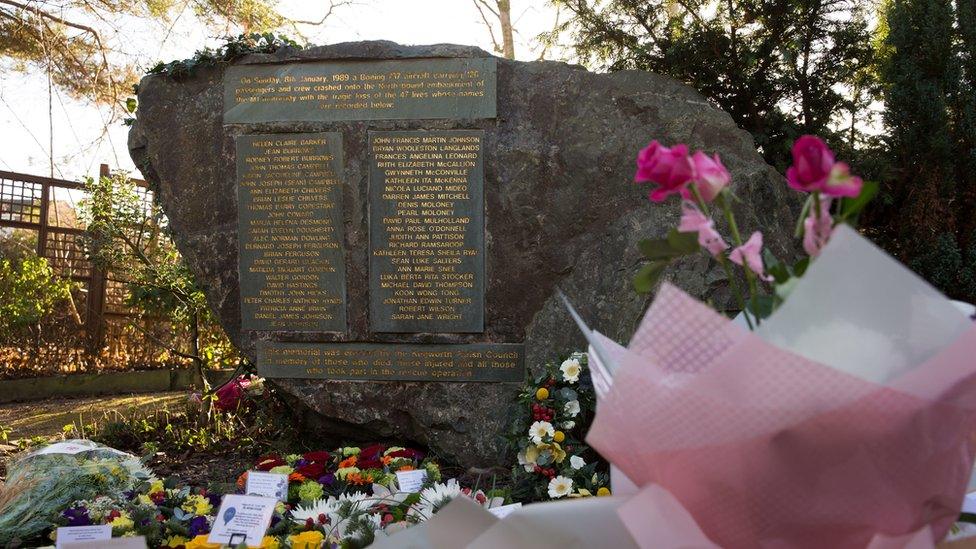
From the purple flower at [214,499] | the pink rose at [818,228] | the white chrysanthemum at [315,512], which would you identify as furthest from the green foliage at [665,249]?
the purple flower at [214,499]

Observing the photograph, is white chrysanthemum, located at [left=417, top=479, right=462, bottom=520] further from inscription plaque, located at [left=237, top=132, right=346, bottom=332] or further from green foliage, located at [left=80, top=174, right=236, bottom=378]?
green foliage, located at [left=80, top=174, right=236, bottom=378]

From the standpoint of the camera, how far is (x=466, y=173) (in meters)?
4.82

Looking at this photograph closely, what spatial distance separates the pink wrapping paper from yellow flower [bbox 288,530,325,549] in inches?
65.1

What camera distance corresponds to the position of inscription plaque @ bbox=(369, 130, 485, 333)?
15.8 ft

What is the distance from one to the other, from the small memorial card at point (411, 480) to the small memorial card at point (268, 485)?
0.51 meters

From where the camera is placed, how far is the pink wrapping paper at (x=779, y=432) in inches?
31.4

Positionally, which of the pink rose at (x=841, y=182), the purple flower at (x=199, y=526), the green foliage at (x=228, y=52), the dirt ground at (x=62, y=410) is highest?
the green foliage at (x=228, y=52)

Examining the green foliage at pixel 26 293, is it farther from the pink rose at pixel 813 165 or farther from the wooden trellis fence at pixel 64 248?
the pink rose at pixel 813 165

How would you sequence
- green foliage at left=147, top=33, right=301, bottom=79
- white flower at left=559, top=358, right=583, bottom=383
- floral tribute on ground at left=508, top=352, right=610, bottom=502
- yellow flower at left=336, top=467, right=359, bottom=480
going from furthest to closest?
1. green foliage at left=147, top=33, right=301, bottom=79
2. white flower at left=559, top=358, right=583, bottom=383
3. yellow flower at left=336, top=467, right=359, bottom=480
4. floral tribute on ground at left=508, top=352, right=610, bottom=502

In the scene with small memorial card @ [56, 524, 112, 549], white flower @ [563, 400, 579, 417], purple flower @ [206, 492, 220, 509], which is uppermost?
white flower @ [563, 400, 579, 417]

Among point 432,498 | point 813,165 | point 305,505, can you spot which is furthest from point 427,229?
point 813,165

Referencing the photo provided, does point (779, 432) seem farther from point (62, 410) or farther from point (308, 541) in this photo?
point (62, 410)

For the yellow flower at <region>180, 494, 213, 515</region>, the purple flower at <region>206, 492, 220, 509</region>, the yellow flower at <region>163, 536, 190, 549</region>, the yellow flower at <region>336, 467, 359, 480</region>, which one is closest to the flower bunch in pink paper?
the yellow flower at <region>163, 536, 190, 549</region>

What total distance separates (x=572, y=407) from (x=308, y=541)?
1705 mm
